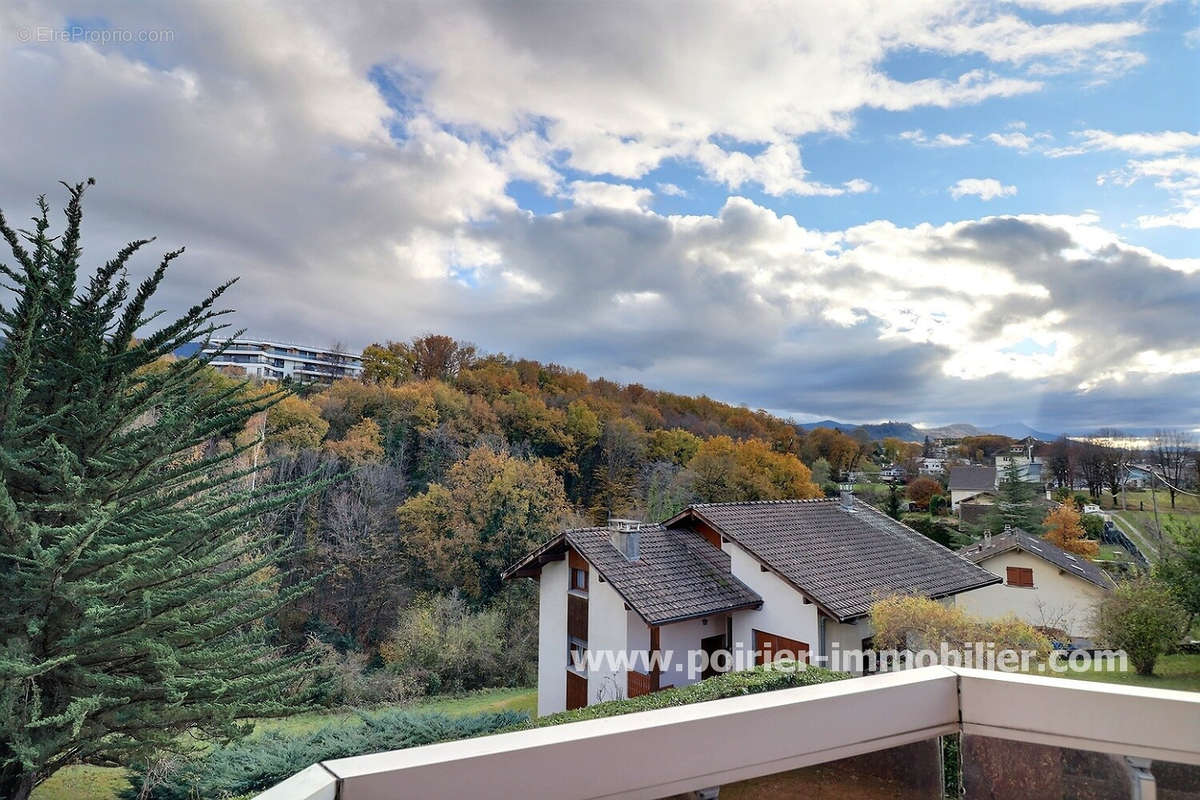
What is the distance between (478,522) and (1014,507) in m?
12.4

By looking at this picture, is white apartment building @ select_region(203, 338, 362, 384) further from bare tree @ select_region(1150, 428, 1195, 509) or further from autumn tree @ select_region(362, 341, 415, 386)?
bare tree @ select_region(1150, 428, 1195, 509)

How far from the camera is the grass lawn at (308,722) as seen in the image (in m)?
4.86

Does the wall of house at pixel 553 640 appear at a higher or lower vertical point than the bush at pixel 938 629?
lower

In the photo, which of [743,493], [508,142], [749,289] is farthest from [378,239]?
[743,493]

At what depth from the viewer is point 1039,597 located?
8844mm

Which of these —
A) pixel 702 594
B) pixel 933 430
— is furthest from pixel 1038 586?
pixel 933 430

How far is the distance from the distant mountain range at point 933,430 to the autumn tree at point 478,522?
9287 mm

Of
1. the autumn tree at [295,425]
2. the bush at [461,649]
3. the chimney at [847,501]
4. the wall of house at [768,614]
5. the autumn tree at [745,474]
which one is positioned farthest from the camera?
the autumn tree at [745,474]

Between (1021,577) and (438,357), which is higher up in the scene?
(438,357)

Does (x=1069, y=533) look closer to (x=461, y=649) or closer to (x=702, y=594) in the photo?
(x=702, y=594)

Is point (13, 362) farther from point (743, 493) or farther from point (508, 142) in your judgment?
point (743, 493)

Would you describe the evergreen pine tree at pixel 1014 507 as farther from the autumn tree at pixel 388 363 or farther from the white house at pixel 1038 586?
the autumn tree at pixel 388 363

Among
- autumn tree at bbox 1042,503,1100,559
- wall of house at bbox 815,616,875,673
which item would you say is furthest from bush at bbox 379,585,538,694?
autumn tree at bbox 1042,503,1100,559

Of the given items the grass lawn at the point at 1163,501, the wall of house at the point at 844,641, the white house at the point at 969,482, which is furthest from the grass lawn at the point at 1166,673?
the white house at the point at 969,482
